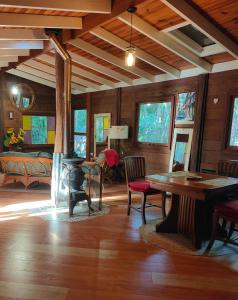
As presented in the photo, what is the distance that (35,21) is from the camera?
11.4ft

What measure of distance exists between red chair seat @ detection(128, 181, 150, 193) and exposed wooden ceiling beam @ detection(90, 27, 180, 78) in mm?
2397

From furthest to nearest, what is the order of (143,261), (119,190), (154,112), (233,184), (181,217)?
(154,112), (119,190), (181,217), (233,184), (143,261)

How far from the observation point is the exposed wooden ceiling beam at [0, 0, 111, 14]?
2881 mm

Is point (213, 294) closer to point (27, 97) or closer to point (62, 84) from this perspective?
point (62, 84)

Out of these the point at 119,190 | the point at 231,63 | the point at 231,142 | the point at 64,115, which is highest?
the point at 231,63

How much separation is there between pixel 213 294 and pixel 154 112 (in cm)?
426

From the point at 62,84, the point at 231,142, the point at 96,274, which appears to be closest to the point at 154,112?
the point at 231,142

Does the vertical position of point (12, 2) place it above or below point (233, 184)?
above

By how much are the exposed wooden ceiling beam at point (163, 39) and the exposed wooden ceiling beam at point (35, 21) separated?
76 cm

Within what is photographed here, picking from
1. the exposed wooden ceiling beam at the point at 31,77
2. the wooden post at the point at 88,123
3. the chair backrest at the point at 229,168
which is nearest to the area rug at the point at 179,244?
the chair backrest at the point at 229,168

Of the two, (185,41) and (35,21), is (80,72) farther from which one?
(185,41)

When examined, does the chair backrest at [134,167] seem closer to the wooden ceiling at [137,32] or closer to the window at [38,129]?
the wooden ceiling at [137,32]

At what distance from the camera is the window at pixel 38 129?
8.27 m

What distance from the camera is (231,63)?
4.14 m
